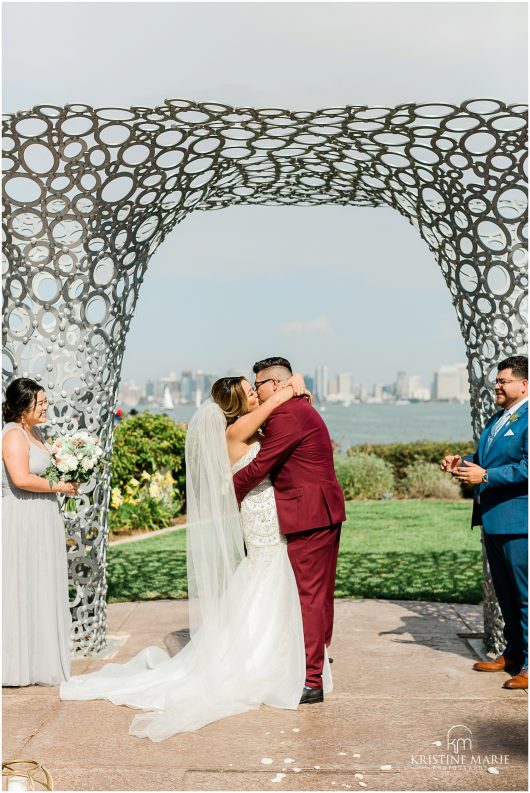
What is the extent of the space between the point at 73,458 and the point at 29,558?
660mm

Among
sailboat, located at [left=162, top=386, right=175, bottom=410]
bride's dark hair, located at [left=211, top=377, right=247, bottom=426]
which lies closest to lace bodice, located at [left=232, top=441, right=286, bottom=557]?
bride's dark hair, located at [left=211, top=377, right=247, bottom=426]

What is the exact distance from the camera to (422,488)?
17047mm

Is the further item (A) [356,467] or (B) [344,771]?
(A) [356,467]

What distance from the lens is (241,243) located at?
52.8 meters

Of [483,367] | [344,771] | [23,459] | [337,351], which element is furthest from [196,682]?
[337,351]

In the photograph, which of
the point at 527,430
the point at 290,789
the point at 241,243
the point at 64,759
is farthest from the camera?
the point at 241,243

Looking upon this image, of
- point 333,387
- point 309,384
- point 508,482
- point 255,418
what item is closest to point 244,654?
point 255,418

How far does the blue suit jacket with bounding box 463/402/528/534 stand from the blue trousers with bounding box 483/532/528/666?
2.9 inches

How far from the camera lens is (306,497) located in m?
4.90

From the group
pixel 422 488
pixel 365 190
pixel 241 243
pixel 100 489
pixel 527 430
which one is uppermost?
pixel 241 243

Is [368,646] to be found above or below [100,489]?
below

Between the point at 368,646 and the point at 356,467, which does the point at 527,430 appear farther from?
the point at 356,467

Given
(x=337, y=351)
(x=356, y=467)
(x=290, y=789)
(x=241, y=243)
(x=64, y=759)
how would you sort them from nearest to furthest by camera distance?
(x=290, y=789)
(x=64, y=759)
(x=356, y=467)
(x=241, y=243)
(x=337, y=351)

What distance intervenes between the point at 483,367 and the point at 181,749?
2977mm
